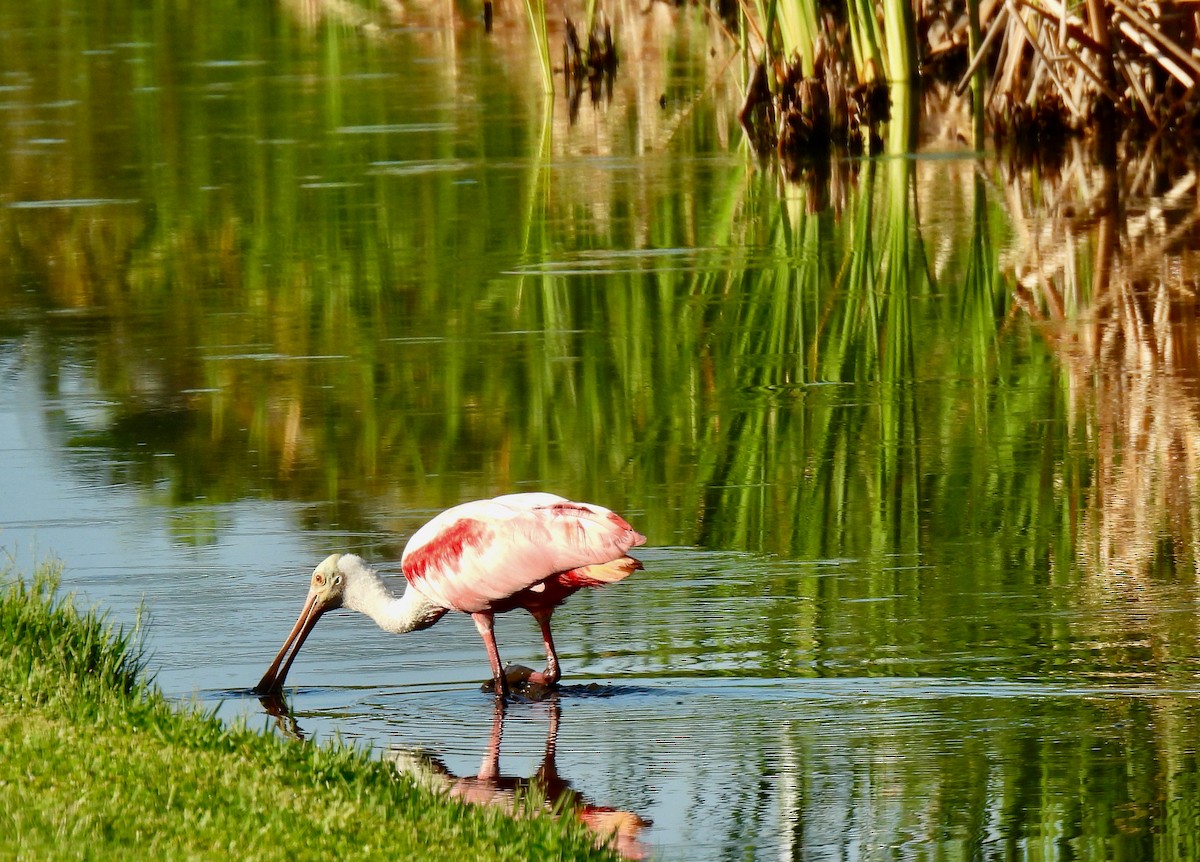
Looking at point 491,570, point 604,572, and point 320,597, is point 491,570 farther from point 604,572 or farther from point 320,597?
point 320,597

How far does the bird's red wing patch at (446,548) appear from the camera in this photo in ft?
23.4

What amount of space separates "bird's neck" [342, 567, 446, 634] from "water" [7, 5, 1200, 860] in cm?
18

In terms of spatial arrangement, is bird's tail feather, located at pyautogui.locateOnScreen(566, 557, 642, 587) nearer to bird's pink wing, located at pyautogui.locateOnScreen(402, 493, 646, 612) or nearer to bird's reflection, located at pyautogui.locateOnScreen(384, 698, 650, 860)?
bird's pink wing, located at pyautogui.locateOnScreen(402, 493, 646, 612)

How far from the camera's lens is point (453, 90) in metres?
28.2

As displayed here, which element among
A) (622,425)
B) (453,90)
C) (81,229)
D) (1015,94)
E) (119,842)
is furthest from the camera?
(453,90)

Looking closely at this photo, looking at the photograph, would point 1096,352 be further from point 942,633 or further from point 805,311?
point 942,633

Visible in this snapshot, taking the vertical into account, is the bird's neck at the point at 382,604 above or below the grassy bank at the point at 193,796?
below

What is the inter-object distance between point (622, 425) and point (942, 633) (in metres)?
3.59

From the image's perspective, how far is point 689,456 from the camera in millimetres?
9992

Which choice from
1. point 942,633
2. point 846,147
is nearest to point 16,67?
point 846,147

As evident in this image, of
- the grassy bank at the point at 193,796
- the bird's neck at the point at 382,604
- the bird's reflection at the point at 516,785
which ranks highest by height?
the grassy bank at the point at 193,796

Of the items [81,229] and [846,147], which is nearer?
[81,229]

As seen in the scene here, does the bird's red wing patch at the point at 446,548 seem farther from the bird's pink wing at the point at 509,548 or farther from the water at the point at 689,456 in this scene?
the water at the point at 689,456

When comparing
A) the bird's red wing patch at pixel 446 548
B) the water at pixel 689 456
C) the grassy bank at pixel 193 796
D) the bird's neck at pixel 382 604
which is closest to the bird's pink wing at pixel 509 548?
the bird's red wing patch at pixel 446 548
